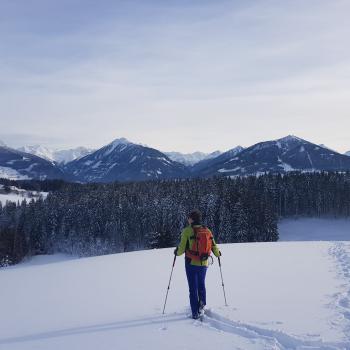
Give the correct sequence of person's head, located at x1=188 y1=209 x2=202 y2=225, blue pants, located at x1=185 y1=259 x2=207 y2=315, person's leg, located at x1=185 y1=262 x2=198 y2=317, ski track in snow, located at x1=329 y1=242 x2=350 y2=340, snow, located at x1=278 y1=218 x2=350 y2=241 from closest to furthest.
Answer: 1. ski track in snow, located at x1=329 y1=242 x2=350 y2=340
2. person's leg, located at x1=185 y1=262 x2=198 y2=317
3. blue pants, located at x1=185 y1=259 x2=207 y2=315
4. person's head, located at x1=188 y1=209 x2=202 y2=225
5. snow, located at x1=278 y1=218 x2=350 y2=241

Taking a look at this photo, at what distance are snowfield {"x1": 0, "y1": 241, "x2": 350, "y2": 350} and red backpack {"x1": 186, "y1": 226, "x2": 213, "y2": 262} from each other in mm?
1313

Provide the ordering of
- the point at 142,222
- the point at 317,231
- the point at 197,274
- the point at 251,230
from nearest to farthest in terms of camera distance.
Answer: the point at 197,274, the point at 251,230, the point at 142,222, the point at 317,231

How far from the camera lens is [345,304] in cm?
1063

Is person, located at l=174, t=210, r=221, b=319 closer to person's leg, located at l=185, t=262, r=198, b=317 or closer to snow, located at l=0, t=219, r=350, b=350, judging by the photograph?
person's leg, located at l=185, t=262, r=198, b=317

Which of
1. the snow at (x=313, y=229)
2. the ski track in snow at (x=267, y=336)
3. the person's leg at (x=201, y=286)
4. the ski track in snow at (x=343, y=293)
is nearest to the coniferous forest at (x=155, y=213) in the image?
the snow at (x=313, y=229)

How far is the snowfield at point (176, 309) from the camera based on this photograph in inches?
326

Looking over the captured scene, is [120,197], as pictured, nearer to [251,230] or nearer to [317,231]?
[251,230]

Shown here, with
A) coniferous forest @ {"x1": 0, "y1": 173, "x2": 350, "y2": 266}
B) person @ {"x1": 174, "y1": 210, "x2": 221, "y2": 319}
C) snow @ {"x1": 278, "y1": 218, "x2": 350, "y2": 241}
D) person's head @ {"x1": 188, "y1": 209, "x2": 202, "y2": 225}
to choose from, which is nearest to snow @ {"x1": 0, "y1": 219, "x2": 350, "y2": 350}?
person @ {"x1": 174, "y1": 210, "x2": 221, "y2": 319}

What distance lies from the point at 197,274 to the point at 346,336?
12.1 ft

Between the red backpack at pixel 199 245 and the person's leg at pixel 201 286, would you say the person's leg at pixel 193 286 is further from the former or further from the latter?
the red backpack at pixel 199 245

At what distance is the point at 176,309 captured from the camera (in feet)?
→ 36.0

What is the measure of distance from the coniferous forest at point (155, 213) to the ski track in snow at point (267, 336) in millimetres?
55066

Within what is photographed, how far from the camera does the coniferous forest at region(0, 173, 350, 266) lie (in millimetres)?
76625

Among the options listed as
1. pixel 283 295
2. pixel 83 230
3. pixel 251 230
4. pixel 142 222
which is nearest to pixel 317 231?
pixel 251 230
